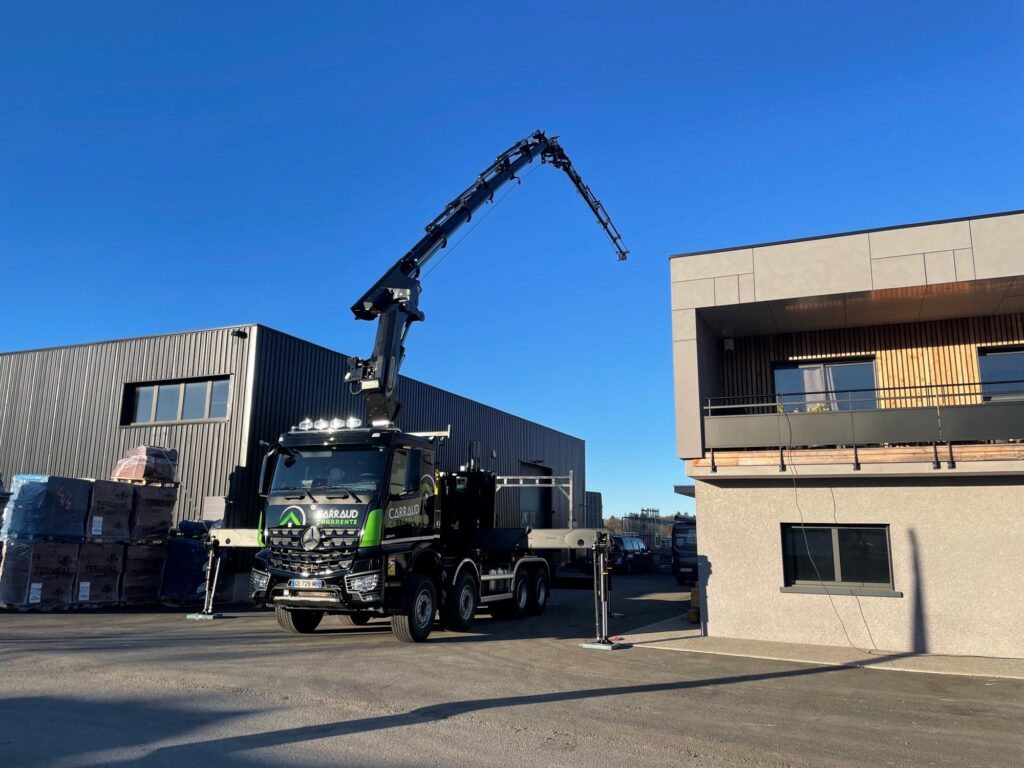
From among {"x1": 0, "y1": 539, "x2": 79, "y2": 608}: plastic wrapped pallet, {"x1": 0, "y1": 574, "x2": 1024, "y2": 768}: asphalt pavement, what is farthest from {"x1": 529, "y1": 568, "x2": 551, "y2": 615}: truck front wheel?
{"x1": 0, "y1": 539, "x2": 79, "y2": 608}: plastic wrapped pallet

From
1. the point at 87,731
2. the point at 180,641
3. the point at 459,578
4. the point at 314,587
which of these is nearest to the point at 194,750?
the point at 87,731

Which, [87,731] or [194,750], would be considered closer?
[194,750]

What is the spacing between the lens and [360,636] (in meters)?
12.4

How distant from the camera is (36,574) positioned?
14.8 metres

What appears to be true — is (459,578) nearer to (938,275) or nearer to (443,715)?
(443,715)

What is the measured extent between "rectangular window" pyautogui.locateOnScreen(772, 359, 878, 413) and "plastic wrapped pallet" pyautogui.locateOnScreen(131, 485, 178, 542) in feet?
44.6

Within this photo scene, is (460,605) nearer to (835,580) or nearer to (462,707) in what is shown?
(462,707)

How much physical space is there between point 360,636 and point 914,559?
8.77m

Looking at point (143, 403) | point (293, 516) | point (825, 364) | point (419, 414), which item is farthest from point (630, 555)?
point (293, 516)

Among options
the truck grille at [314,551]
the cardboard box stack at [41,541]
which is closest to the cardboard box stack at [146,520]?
the cardboard box stack at [41,541]

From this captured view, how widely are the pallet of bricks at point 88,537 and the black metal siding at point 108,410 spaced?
1855mm

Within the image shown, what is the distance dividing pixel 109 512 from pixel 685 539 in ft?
64.5

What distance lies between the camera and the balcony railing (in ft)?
37.9

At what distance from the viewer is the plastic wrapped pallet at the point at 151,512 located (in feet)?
54.7
